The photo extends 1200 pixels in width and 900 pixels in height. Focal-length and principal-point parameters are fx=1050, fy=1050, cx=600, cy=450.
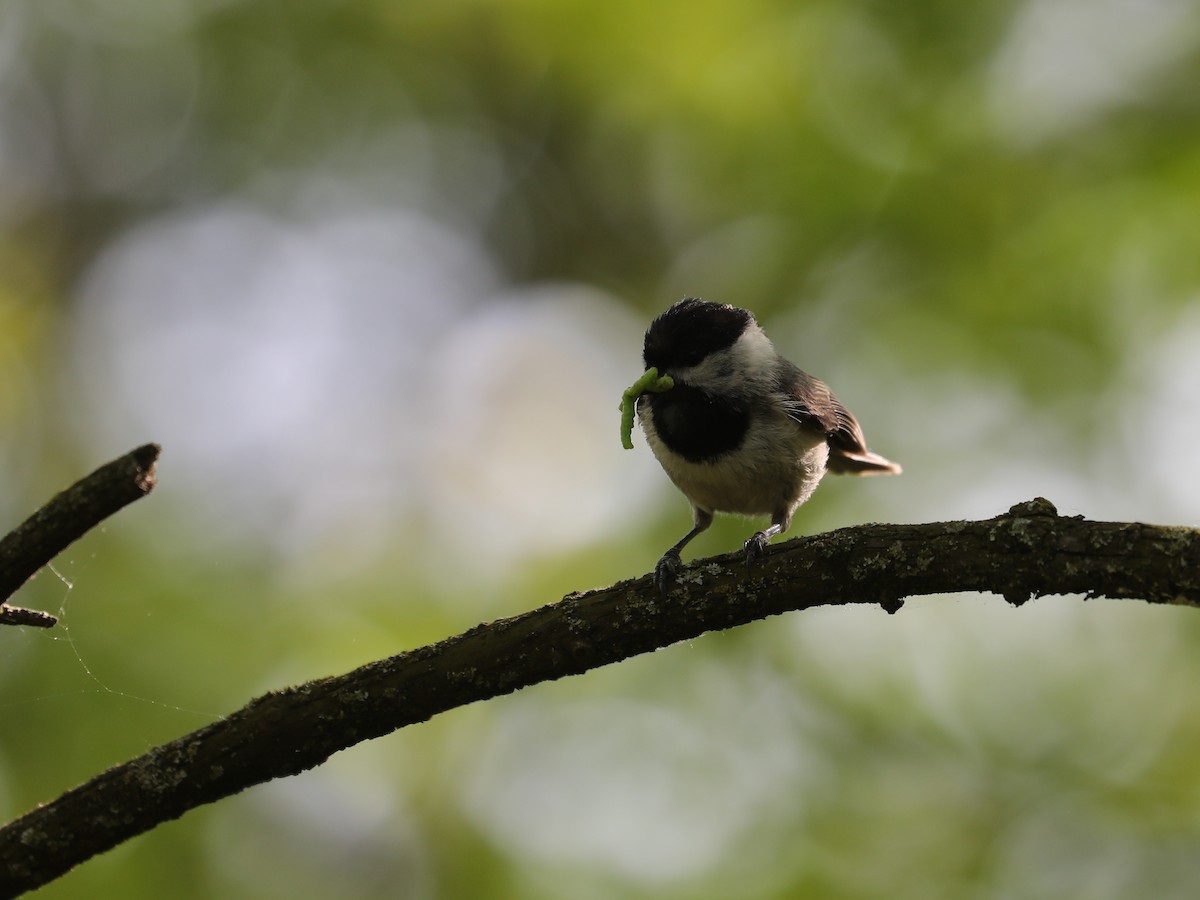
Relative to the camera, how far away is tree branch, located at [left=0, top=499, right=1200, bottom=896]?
7.61ft

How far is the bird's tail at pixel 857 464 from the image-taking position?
4840mm

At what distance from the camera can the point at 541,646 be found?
2574 millimetres

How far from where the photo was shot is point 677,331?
4.04 m

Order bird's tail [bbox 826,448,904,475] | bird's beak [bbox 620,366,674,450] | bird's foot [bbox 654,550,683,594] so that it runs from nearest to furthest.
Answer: bird's foot [bbox 654,550,683,594]
bird's beak [bbox 620,366,674,450]
bird's tail [bbox 826,448,904,475]

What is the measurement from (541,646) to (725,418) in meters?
1.73

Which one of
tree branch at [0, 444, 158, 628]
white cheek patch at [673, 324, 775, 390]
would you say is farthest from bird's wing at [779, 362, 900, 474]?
tree branch at [0, 444, 158, 628]

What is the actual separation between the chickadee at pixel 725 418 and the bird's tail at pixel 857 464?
0.56m

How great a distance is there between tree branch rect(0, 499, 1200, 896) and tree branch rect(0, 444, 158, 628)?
66cm

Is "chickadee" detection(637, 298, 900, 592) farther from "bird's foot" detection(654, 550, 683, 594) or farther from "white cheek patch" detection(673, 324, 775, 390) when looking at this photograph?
"bird's foot" detection(654, 550, 683, 594)

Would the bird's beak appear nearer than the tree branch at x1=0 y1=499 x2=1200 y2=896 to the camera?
No

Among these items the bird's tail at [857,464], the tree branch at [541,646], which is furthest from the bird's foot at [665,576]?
the bird's tail at [857,464]

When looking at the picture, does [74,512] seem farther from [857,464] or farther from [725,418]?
[857,464]

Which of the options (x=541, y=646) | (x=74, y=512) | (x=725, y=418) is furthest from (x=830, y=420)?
(x=74, y=512)

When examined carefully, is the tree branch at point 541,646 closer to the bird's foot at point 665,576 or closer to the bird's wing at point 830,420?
the bird's foot at point 665,576
